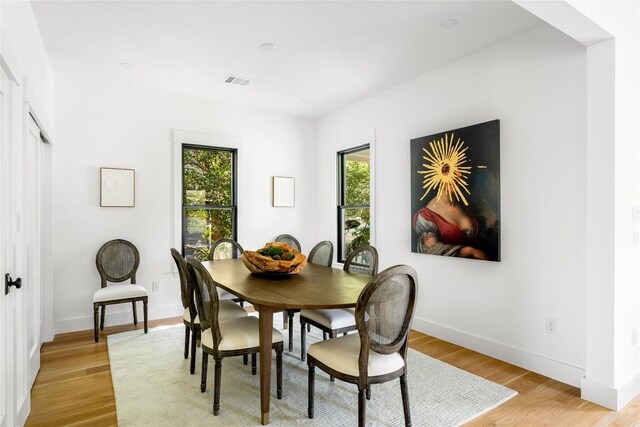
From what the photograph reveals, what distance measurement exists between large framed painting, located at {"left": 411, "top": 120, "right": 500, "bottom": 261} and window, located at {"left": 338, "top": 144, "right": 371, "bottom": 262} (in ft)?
3.33

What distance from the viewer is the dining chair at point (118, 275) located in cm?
380

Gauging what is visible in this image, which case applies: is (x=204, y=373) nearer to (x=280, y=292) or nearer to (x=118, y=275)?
(x=280, y=292)

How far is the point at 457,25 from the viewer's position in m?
2.94

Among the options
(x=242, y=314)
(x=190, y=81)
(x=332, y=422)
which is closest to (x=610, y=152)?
(x=332, y=422)

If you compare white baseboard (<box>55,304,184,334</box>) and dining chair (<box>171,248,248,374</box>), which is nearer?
dining chair (<box>171,248,248,374</box>)

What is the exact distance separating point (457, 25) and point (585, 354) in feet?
8.66

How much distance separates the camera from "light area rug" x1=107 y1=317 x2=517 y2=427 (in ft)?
7.47

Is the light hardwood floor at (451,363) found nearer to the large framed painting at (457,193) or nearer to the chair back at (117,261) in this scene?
the chair back at (117,261)

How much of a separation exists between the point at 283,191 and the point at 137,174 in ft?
6.37

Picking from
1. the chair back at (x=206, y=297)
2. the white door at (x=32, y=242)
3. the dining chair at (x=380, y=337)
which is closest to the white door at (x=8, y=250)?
the white door at (x=32, y=242)

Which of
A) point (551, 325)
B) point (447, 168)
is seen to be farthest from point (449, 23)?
point (551, 325)

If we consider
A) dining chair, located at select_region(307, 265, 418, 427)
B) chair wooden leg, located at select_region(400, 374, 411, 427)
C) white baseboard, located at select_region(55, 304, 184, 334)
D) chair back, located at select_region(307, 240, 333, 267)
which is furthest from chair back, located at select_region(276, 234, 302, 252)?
chair wooden leg, located at select_region(400, 374, 411, 427)

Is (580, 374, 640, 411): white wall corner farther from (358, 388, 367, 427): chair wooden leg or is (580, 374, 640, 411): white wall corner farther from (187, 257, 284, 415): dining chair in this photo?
(187, 257, 284, 415): dining chair

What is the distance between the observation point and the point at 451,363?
3.17m
